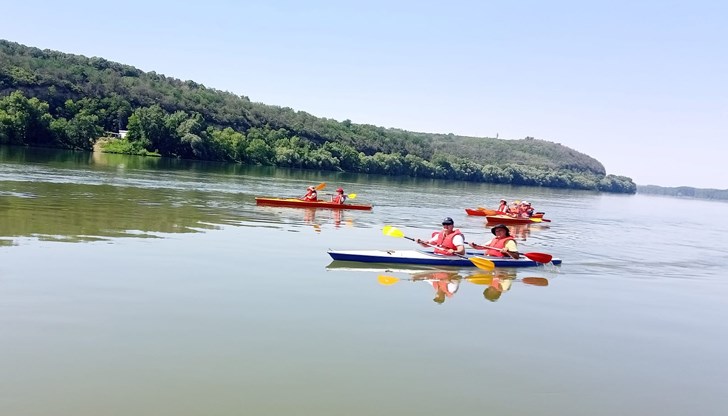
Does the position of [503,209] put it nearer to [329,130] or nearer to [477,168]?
[477,168]

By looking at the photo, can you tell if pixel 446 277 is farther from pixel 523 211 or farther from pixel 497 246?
pixel 523 211

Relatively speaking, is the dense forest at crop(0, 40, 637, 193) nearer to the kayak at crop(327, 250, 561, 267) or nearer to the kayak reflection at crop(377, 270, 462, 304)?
the kayak at crop(327, 250, 561, 267)

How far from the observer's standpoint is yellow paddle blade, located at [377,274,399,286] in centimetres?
1443

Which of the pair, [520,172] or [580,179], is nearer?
[520,172]

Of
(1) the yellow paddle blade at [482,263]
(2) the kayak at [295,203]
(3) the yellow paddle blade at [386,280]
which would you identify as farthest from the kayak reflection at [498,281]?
(2) the kayak at [295,203]

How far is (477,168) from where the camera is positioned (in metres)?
129

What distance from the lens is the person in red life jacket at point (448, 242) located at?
56.2 ft

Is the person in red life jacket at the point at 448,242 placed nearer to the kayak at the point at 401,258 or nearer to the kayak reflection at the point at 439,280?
the kayak at the point at 401,258

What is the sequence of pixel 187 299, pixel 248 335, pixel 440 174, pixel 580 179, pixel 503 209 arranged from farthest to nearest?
pixel 580 179, pixel 440 174, pixel 503 209, pixel 187 299, pixel 248 335

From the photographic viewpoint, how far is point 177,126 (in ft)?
302

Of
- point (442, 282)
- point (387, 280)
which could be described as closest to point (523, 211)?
point (442, 282)

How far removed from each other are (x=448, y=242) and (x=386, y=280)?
10.7 feet

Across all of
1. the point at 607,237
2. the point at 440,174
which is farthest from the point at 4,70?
the point at 607,237

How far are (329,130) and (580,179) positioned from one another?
6437 centimetres
